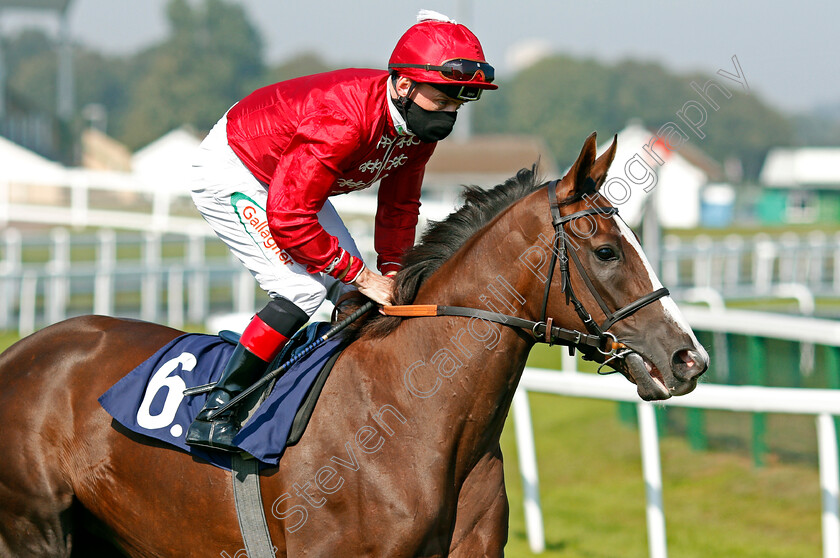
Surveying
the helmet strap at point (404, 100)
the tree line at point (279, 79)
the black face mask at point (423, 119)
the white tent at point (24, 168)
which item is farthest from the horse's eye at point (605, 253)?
the tree line at point (279, 79)

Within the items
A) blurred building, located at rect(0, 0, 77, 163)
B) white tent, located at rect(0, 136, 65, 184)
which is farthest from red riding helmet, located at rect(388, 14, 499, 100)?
blurred building, located at rect(0, 0, 77, 163)

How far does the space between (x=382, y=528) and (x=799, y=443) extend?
138 inches

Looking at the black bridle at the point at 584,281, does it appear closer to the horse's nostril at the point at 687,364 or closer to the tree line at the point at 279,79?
the horse's nostril at the point at 687,364

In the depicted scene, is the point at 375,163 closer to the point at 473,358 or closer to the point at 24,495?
the point at 473,358

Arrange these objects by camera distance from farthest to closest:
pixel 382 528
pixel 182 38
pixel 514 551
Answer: pixel 182 38
pixel 514 551
pixel 382 528

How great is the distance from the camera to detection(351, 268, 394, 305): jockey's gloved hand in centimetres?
296

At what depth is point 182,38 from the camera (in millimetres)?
92750

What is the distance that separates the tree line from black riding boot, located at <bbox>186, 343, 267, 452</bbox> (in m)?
77.4

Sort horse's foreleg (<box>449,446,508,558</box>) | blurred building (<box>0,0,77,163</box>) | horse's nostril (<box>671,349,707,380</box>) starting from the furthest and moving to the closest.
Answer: blurred building (<box>0,0,77,163</box>), horse's foreleg (<box>449,446,508,558</box>), horse's nostril (<box>671,349,707,380</box>)

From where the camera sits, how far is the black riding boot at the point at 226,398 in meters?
2.92

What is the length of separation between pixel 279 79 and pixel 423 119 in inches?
3715

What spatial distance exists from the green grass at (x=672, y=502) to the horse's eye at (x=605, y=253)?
2630mm

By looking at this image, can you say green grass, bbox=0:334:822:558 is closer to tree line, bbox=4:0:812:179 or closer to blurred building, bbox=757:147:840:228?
blurred building, bbox=757:147:840:228

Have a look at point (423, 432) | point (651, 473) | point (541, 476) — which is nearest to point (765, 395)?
point (651, 473)
